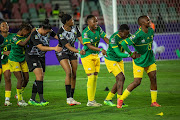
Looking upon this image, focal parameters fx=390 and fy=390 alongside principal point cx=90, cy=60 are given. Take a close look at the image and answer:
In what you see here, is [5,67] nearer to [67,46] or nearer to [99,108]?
[67,46]

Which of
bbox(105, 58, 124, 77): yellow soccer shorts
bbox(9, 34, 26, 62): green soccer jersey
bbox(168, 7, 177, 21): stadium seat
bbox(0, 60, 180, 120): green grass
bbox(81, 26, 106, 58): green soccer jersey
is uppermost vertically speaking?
bbox(168, 7, 177, 21): stadium seat

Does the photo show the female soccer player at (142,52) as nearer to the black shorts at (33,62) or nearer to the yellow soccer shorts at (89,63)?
the yellow soccer shorts at (89,63)

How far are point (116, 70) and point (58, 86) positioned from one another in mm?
4337

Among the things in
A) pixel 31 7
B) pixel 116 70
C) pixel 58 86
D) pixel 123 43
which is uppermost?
pixel 31 7

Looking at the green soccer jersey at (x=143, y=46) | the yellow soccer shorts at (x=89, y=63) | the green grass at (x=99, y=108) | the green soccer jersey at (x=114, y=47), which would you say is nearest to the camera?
the green grass at (x=99, y=108)

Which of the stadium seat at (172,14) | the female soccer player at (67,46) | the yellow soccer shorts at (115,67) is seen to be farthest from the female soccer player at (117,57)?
the stadium seat at (172,14)

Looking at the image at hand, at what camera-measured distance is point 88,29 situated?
26.8ft

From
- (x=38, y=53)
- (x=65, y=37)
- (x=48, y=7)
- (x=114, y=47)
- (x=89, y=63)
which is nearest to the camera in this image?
(x=114, y=47)

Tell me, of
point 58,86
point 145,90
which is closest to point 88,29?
point 145,90

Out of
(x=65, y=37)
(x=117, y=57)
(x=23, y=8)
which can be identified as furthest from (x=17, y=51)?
(x=23, y=8)

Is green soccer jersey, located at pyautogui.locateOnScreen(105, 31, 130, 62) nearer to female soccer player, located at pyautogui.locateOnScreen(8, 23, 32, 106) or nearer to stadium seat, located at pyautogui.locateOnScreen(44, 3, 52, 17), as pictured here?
female soccer player, located at pyautogui.locateOnScreen(8, 23, 32, 106)

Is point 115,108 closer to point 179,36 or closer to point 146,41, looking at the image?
point 146,41


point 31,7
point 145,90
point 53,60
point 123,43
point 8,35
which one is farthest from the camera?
point 31,7

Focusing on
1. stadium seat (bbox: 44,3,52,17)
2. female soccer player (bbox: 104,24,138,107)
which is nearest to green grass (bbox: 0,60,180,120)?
female soccer player (bbox: 104,24,138,107)
